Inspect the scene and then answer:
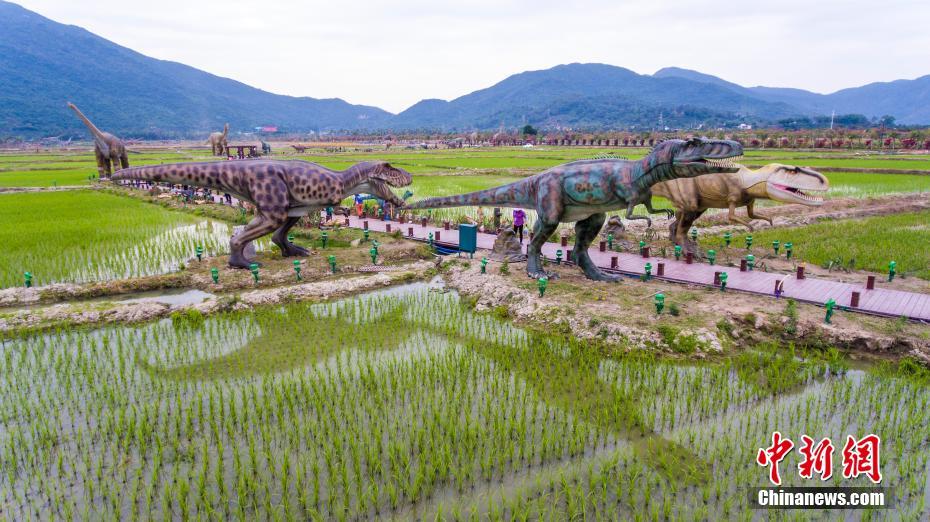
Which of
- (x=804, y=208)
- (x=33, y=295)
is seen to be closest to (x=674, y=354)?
(x=33, y=295)

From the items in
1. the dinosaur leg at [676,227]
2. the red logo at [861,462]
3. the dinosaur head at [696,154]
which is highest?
the dinosaur head at [696,154]

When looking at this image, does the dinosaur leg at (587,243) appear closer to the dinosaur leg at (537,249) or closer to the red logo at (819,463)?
the dinosaur leg at (537,249)

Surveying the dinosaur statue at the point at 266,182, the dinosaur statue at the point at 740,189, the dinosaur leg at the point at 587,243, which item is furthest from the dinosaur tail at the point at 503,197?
the dinosaur statue at the point at 740,189

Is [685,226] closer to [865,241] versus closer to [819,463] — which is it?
[865,241]

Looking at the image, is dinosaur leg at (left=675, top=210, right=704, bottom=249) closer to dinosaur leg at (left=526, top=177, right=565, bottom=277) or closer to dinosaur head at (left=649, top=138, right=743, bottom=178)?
dinosaur head at (left=649, top=138, right=743, bottom=178)

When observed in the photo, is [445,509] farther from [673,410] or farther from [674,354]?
[674,354]

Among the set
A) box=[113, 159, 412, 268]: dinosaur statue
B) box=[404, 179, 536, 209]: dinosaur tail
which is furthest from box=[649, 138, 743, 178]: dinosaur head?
box=[113, 159, 412, 268]: dinosaur statue
